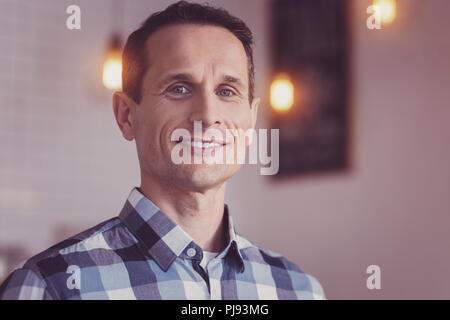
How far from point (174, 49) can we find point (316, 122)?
3.99ft

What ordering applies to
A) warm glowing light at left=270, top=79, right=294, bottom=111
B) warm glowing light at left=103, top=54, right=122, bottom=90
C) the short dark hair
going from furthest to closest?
warm glowing light at left=270, top=79, right=294, bottom=111 → warm glowing light at left=103, top=54, right=122, bottom=90 → the short dark hair

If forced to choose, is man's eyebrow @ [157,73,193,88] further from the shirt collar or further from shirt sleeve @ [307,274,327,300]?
shirt sleeve @ [307,274,327,300]

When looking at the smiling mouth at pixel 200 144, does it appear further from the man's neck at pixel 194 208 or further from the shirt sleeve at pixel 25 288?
the shirt sleeve at pixel 25 288

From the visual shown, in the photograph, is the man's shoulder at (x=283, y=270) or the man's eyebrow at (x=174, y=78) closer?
the man's eyebrow at (x=174, y=78)

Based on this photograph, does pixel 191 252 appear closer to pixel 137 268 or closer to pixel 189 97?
pixel 137 268

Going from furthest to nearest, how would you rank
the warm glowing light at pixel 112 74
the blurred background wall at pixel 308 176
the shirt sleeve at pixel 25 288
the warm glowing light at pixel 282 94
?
the warm glowing light at pixel 282 94, the blurred background wall at pixel 308 176, the warm glowing light at pixel 112 74, the shirt sleeve at pixel 25 288

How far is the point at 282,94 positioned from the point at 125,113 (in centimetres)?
119

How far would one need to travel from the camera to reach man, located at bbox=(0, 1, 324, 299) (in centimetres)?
67

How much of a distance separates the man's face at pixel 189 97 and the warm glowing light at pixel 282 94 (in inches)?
44.3

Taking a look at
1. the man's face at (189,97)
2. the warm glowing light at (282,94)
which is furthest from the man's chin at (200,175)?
the warm glowing light at (282,94)

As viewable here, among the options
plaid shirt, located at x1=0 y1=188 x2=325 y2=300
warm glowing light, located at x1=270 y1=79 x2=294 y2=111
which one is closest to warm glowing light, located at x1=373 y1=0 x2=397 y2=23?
warm glowing light, located at x1=270 y1=79 x2=294 y2=111

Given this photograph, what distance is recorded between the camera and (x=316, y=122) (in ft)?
6.13

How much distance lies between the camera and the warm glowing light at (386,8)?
1.40m

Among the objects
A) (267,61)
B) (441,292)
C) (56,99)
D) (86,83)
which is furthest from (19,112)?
(441,292)
